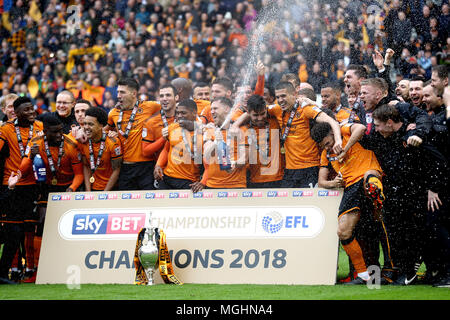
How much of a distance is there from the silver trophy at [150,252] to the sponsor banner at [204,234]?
251mm

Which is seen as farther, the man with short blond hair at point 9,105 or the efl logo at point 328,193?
the man with short blond hair at point 9,105

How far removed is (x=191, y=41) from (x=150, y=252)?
9.51 m

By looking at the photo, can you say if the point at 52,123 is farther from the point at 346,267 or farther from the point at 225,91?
the point at 346,267

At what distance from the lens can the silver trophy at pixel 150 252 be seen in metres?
7.07

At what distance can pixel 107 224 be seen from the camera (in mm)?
7789

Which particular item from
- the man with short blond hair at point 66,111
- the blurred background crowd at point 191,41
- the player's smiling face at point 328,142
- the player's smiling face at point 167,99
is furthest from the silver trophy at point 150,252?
the blurred background crowd at point 191,41

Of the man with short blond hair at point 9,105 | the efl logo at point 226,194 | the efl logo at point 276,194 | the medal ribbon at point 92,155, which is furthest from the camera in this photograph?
the man with short blond hair at point 9,105

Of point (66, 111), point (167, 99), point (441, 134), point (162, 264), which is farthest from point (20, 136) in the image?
point (441, 134)

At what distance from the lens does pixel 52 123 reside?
823 cm

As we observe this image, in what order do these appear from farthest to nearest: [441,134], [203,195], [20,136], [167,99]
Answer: [167,99]
[20,136]
[203,195]
[441,134]

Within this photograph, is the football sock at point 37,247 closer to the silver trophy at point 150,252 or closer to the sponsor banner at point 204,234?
the sponsor banner at point 204,234

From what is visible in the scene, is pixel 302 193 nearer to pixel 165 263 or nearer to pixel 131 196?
pixel 165 263

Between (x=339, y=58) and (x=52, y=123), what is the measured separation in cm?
568
